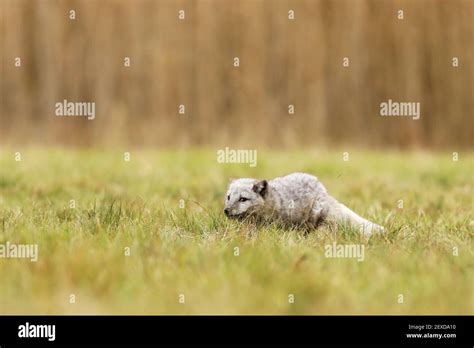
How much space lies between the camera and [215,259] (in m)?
4.02

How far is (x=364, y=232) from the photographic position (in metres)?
4.83

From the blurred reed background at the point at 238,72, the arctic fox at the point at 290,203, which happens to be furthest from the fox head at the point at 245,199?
the blurred reed background at the point at 238,72

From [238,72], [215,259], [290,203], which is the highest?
[238,72]

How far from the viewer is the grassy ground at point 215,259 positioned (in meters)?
3.52

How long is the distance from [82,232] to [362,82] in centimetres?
695

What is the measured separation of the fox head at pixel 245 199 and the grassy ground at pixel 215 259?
0.09 metres

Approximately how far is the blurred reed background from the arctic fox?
5307mm

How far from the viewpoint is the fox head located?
190 inches

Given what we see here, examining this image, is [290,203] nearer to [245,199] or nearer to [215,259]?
[245,199]

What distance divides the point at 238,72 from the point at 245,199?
5951 millimetres

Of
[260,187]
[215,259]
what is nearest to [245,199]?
[260,187]

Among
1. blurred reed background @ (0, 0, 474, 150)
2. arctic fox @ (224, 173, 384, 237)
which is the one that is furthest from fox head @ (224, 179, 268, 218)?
blurred reed background @ (0, 0, 474, 150)

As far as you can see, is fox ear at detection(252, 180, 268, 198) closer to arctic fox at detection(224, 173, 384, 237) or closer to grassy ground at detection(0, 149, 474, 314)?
arctic fox at detection(224, 173, 384, 237)
